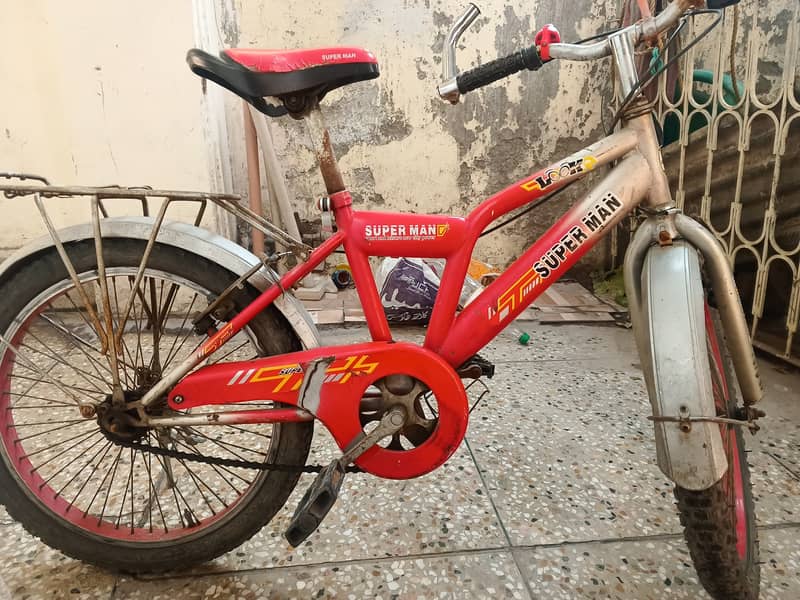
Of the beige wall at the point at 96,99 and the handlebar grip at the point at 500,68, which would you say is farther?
the beige wall at the point at 96,99

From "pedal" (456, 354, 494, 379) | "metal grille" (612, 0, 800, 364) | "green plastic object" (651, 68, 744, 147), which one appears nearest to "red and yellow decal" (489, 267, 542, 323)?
"pedal" (456, 354, 494, 379)

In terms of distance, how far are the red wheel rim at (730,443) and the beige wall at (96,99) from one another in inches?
87.3

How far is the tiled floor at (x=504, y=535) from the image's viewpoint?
1.11 m

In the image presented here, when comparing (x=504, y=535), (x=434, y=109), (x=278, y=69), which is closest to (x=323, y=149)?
(x=278, y=69)

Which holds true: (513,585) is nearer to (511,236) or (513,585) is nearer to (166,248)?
(166,248)

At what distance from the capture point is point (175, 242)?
1.03 m

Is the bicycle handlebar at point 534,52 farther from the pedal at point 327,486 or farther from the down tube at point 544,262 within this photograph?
the pedal at point 327,486

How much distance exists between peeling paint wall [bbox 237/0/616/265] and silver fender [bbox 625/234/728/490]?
2424 millimetres

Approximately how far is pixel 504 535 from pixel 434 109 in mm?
2605

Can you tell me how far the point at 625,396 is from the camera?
1.93 meters

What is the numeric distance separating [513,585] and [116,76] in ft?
8.31

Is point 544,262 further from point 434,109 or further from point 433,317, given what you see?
point 434,109

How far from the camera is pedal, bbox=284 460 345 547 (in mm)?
990

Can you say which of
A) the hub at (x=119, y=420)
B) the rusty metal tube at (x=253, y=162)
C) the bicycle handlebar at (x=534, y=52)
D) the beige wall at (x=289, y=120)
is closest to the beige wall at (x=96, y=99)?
the beige wall at (x=289, y=120)
